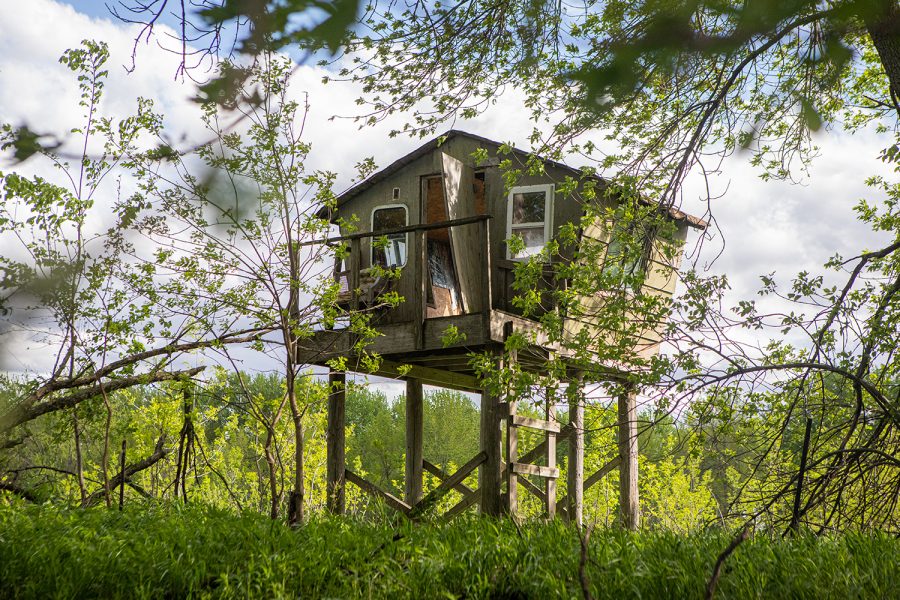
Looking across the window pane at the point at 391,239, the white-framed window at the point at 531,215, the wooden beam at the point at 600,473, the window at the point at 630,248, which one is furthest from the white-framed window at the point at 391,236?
the wooden beam at the point at 600,473

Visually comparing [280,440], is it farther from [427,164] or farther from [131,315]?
[131,315]

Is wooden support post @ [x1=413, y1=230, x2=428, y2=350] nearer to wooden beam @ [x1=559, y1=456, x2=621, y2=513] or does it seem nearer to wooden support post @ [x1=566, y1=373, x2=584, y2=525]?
wooden support post @ [x1=566, y1=373, x2=584, y2=525]

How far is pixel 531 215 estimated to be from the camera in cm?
1153

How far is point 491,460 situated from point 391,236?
4065 mm

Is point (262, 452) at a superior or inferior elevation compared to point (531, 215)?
inferior

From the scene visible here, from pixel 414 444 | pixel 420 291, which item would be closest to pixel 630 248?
pixel 420 291

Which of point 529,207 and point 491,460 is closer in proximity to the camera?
point 491,460

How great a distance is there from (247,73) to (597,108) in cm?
96

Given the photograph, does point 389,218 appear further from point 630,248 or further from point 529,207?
point 630,248

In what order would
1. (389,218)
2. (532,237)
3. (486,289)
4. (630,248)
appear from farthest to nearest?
(389,218) → (532,237) → (486,289) → (630,248)

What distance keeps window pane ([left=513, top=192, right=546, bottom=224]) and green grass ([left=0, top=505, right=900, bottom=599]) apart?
233 inches

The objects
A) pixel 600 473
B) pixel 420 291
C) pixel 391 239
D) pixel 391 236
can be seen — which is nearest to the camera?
pixel 420 291

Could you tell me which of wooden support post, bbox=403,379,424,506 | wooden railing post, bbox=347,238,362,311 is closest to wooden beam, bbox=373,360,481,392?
wooden support post, bbox=403,379,424,506

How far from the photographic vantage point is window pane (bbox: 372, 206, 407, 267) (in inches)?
463
